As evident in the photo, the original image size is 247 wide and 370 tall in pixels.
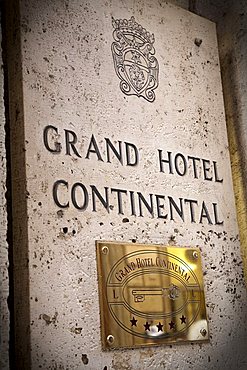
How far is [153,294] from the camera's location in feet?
5.91

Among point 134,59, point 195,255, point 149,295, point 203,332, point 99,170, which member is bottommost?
point 203,332

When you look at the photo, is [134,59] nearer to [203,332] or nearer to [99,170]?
[99,170]

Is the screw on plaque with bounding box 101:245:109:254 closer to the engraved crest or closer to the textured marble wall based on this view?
the textured marble wall

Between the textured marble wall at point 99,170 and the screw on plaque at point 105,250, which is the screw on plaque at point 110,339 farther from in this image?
the screw on plaque at point 105,250

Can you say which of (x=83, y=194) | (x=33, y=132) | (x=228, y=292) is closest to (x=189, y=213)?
(x=228, y=292)

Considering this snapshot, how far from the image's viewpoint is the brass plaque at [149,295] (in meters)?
1.70

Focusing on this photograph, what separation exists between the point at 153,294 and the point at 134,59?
692 mm

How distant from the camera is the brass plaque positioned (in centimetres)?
170

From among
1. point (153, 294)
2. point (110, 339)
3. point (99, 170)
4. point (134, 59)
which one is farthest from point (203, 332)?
point (134, 59)

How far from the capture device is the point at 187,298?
188 centimetres

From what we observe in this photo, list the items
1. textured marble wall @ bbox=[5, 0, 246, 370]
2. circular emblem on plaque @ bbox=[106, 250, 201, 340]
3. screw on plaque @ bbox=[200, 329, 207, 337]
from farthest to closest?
screw on plaque @ bbox=[200, 329, 207, 337]
circular emblem on plaque @ bbox=[106, 250, 201, 340]
textured marble wall @ bbox=[5, 0, 246, 370]

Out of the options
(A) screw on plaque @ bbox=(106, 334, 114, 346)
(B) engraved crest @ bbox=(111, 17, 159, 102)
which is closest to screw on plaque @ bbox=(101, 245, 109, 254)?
(A) screw on plaque @ bbox=(106, 334, 114, 346)

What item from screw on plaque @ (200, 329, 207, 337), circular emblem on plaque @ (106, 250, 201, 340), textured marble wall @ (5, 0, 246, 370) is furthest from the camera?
screw on plaque @ (200, 329, 207, 337)

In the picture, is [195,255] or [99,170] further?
[195,255]
